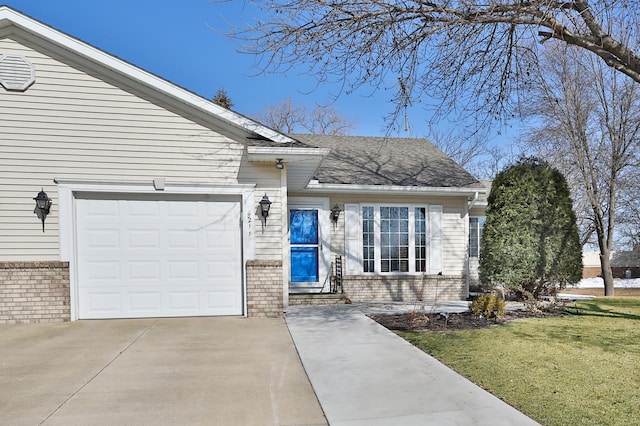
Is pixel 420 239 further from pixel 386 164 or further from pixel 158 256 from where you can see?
pixel 158 256

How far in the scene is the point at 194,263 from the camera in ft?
23.6

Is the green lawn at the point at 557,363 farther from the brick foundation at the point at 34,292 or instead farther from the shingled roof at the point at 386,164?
the brick foundation at the point at 34,292

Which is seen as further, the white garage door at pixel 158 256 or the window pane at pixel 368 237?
the window pane at pixel 368 237

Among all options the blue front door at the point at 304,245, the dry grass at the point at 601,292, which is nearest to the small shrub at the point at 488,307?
the blue front door at the point at 304,245

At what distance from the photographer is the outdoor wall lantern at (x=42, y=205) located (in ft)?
21.6

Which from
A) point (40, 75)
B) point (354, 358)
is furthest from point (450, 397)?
point (40, 75)

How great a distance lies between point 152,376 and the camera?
13.6 feet

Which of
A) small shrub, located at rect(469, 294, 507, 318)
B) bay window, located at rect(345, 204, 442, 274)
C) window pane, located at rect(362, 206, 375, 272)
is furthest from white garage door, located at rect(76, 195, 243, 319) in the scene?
small shrub, located at rect(469, 294, 507, 318)

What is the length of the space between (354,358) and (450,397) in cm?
142

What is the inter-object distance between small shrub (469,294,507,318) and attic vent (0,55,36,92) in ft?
30.4

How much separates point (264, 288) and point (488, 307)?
4.28m

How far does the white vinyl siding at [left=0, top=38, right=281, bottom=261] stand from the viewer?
667 cm

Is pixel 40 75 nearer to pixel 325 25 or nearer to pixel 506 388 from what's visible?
pixel 325 25

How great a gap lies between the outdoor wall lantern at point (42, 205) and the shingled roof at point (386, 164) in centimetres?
533
